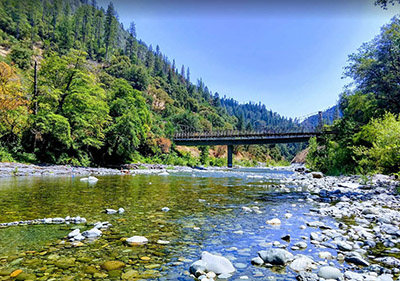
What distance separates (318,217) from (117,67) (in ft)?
337

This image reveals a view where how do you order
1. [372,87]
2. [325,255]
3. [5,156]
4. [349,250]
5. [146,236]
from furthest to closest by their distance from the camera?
[372,87] < [5,156] < [146,236] < [349,250] < [325,255]

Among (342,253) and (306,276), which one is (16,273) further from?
(342,253)

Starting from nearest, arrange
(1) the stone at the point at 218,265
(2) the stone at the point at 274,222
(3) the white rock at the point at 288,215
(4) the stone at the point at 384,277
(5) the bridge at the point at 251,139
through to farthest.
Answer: (4) the stone at the point at 384,277, (1) the stone at the point at 218,265, (2) the stone at the point at 274,222, (3) the white rock at the point at 288,215, (5) the bridge at the point at 251,139

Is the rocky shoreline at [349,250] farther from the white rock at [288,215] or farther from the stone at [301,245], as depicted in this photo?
the white rock at [288,215]

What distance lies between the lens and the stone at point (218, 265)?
290 cm

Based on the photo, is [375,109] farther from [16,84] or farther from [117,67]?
[117,67]


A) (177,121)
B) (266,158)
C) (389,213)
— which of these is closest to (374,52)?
(389,213)

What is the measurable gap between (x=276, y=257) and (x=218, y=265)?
881mm

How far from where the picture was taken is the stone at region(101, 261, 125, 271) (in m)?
2.94

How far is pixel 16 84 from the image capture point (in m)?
22.7

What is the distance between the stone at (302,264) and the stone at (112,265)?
225cm

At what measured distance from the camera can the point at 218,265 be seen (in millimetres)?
2957

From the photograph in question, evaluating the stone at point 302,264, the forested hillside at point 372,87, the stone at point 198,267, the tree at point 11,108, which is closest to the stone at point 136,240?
the stone at point 198,267

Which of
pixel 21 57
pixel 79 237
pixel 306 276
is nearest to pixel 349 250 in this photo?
pixel 306 276
